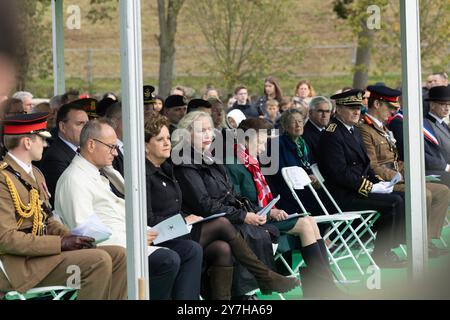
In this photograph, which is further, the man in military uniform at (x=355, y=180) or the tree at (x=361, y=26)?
the tree at (x=361, y=26)

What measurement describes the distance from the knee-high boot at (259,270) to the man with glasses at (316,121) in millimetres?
2658

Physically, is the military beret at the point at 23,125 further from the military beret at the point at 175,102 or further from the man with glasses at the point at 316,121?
the military beret at the point at 175,102

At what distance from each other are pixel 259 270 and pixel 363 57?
16.7m

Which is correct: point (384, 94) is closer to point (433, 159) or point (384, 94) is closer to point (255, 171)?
point (433, 159)

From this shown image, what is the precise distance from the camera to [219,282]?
671 cm

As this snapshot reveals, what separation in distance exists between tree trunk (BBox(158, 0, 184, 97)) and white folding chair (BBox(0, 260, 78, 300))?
15.2m

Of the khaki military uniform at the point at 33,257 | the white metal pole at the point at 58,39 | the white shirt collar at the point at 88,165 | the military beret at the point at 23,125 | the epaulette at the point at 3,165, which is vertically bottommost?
the khaki military uniform at the point at 33,257

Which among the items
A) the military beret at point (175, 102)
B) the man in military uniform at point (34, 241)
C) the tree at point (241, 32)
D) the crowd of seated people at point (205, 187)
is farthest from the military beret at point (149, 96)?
the tree at point (241, 32)

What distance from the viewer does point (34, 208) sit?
5.85m

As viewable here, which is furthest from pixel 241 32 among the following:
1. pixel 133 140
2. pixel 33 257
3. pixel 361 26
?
Result: pixel 133 140

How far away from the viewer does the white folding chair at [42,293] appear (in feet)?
18.5
